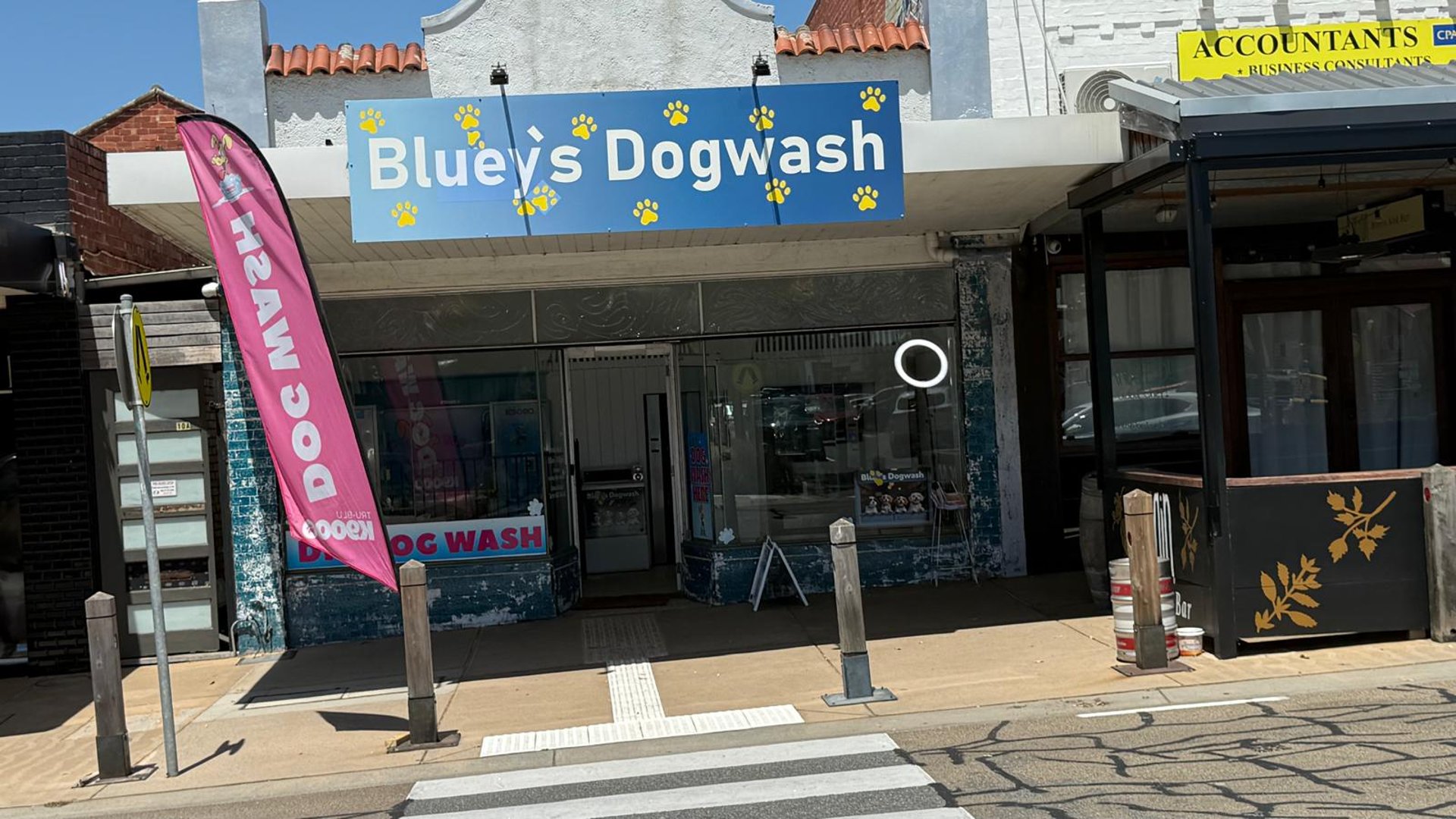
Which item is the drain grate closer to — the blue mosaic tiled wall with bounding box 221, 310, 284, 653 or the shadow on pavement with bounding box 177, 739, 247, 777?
the shadow on pavement with bounding box 177, 739, 247, 777

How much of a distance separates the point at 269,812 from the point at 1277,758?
506cm

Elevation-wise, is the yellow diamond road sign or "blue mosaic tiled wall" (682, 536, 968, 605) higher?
the yellow diamond road sign

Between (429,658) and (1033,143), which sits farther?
(1033,143)

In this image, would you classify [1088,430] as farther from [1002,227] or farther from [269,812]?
[269,812]

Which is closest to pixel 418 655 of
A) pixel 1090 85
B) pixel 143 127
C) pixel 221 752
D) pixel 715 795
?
pixel 221 752

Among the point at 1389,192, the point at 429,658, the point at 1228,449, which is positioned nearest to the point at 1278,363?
the point at 1228,449

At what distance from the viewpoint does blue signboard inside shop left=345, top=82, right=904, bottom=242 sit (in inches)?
328

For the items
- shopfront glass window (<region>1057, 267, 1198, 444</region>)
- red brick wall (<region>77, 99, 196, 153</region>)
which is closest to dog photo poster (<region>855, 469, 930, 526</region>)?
shopfront glass window (<region>1057, 267, 1198, 444</region>)

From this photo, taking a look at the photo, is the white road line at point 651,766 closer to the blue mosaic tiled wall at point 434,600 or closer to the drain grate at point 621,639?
the drain grate at point 621,639

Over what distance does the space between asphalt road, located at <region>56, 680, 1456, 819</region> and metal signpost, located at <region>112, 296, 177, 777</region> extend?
0.79 metres

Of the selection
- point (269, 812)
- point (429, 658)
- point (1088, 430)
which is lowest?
point (269, 812)

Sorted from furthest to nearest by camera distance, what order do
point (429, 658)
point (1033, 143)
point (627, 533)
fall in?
point (627, 533) → point (1033, 143) → point (429, 658)

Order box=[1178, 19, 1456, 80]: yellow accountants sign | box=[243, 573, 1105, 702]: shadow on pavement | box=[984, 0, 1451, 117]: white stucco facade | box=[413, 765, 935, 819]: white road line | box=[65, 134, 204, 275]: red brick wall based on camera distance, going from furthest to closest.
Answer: box=[984, 0, 1451, 117]: white stucco facade < box=[1178, 19, 1456, 80]: yellow accountants sign < box=[65, 134, 204, 275]: red brick wall < box=[243, 573, 1105, 702]: shadow on pavement < box=[413, 765, 935, 819]: white road line

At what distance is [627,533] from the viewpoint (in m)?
12.9
